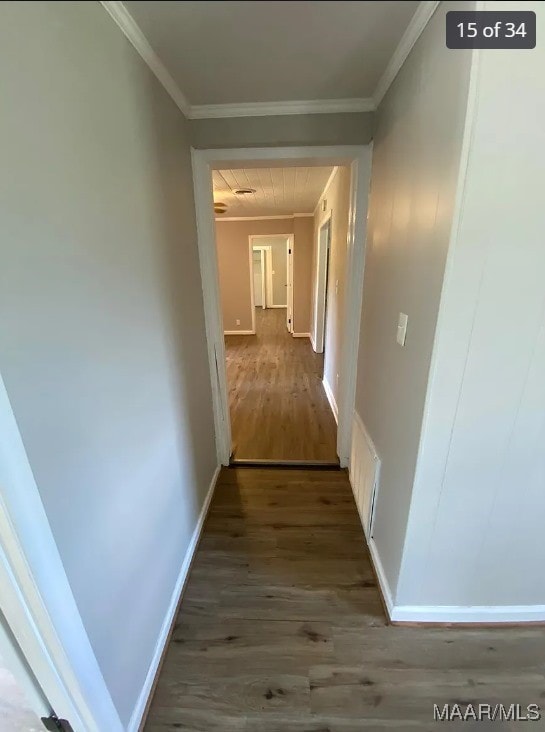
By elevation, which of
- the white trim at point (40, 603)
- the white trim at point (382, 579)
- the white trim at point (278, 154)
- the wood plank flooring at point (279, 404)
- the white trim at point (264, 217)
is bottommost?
the wood plank flooring at point (279, 404)

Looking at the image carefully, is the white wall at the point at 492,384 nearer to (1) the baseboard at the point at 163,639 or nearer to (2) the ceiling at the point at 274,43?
(2) the ceiling at the point at 274,43

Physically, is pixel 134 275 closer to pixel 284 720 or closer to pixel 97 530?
pixel 97 530

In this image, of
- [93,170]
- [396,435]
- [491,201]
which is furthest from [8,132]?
[396,435]

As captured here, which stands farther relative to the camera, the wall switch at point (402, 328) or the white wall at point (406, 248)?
the wall switch at point (402, 328)

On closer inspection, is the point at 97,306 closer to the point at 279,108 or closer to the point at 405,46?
the point at 405,46

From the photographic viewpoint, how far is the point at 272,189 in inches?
153

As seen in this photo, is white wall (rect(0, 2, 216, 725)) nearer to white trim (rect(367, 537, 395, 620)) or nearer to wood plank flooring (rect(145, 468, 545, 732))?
wood plank flooring (rect(145, 468, 545, 732))

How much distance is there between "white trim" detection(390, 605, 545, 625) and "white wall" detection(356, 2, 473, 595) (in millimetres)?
114

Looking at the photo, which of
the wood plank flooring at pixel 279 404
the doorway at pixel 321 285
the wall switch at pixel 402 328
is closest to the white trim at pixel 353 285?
the wood plank flooring at pixel 279 404

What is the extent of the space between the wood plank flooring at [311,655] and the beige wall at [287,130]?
2151 millimetres

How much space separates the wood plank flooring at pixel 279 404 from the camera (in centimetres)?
271

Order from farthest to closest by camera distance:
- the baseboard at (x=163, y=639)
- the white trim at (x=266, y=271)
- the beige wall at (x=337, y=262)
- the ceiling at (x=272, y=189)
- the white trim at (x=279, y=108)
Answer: the white trim at (x=266, y=271) < the ceiling at (x=272, y=189) < the beige wall at (x=337, y=262) < the white trim at (x=279, y=108) < the baseboard at (x=163, y=639)

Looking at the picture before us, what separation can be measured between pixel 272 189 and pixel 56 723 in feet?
14.3

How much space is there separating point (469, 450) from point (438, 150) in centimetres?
95
